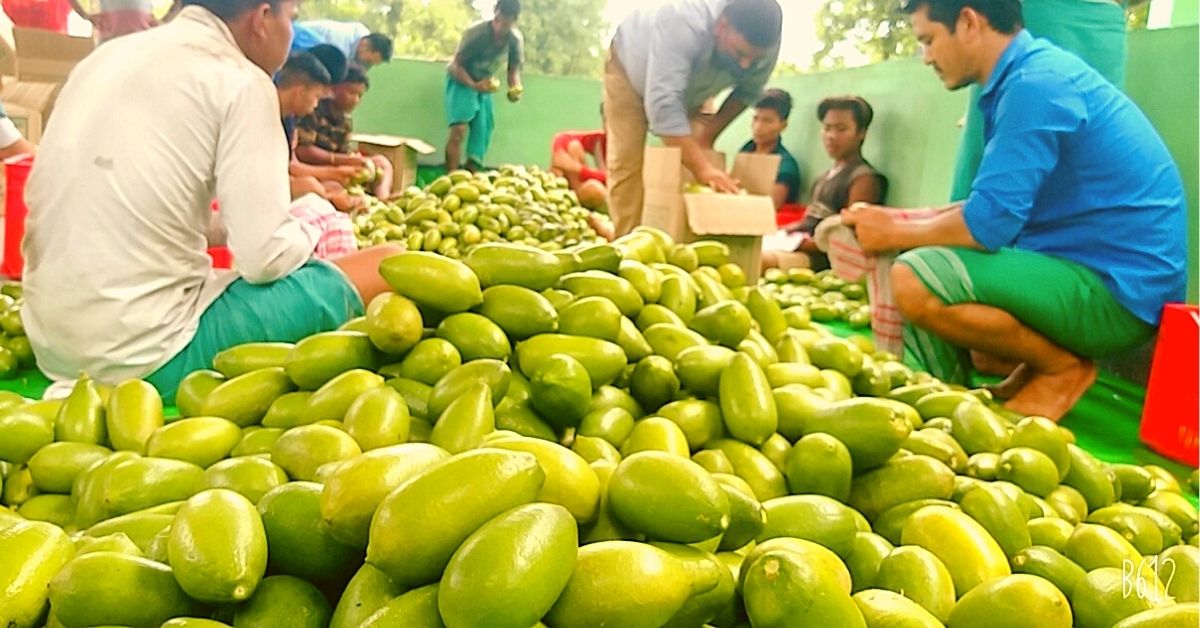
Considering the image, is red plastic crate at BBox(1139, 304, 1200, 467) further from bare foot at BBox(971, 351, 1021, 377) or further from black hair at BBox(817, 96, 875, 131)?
black hair at BBox(817, 96, 875, 131)

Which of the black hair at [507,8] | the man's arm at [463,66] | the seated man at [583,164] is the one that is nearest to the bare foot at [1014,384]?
the seated man at [583,164]

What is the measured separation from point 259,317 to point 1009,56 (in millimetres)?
2542

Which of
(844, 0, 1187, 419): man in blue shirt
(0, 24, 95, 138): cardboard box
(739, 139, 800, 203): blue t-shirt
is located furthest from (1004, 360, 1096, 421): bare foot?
(0, 24, 95, 138): cardboard box

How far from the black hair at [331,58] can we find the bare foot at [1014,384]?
11.9 feet

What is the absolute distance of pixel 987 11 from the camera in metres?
3.04

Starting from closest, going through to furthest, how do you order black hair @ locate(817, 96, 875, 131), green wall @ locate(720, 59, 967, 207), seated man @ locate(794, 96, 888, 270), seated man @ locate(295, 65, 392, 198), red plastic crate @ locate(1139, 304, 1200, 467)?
red plastic crate @ locate(1139, 304, 1200, 467) < seated man @ locate(295, 65, 392, 198) < green wall @ locate(720, 59, 967, 207) < seated man @ locate(794, 96, 888, 270) < black hair @ locate(817, 96, 875, 131)

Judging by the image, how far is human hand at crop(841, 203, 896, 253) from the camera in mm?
3323

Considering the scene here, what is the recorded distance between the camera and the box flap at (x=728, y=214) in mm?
3639

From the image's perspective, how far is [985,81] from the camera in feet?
10.5

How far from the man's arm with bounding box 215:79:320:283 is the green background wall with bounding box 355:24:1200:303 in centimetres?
340

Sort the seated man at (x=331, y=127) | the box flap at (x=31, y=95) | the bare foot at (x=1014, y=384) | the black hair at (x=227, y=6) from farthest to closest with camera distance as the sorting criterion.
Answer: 1. the seated man at (x=331, y=127)
2. the box flap at (x=31, y=95)
3. the bare foot at (x=1014, y=384)
4. the black hair at (x=227, y=6)

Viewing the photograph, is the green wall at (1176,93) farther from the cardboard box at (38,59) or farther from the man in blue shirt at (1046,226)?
the cardboard box at (38,59)

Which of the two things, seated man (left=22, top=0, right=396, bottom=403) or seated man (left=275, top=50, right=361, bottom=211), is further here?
seated man (left=275, top=50, right=361, bottom=211)

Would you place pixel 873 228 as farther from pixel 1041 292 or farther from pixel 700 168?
pixel 700 168
